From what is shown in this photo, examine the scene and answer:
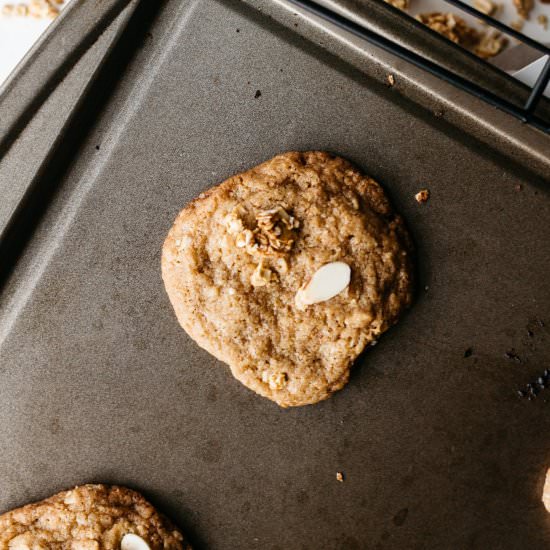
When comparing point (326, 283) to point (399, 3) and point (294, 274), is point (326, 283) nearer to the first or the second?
point (294, 274)

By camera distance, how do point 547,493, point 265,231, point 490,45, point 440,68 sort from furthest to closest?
point 490,45 < point 547,493 < point 265,231 < point 440,68

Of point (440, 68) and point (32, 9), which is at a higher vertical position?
point (440, 68)

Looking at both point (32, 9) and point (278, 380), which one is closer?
point (278, 380)

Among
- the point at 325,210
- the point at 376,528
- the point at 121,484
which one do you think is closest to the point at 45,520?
the point at 121,484

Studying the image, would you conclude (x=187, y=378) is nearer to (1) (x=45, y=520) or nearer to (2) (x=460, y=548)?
(1) (x=45, y=520)

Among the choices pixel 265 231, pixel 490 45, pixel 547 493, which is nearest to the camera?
pixel 265 231

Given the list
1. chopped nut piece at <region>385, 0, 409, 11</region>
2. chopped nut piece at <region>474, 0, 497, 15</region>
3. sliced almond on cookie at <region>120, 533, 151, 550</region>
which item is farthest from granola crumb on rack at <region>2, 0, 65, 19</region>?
sliced almond on cookie at <region>120, 533, 151, 550</region>

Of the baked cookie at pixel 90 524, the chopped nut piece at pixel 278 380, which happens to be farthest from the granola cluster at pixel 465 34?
the baked cookie at pixel 90 524

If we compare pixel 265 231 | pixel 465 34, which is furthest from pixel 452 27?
pixel 265 231
